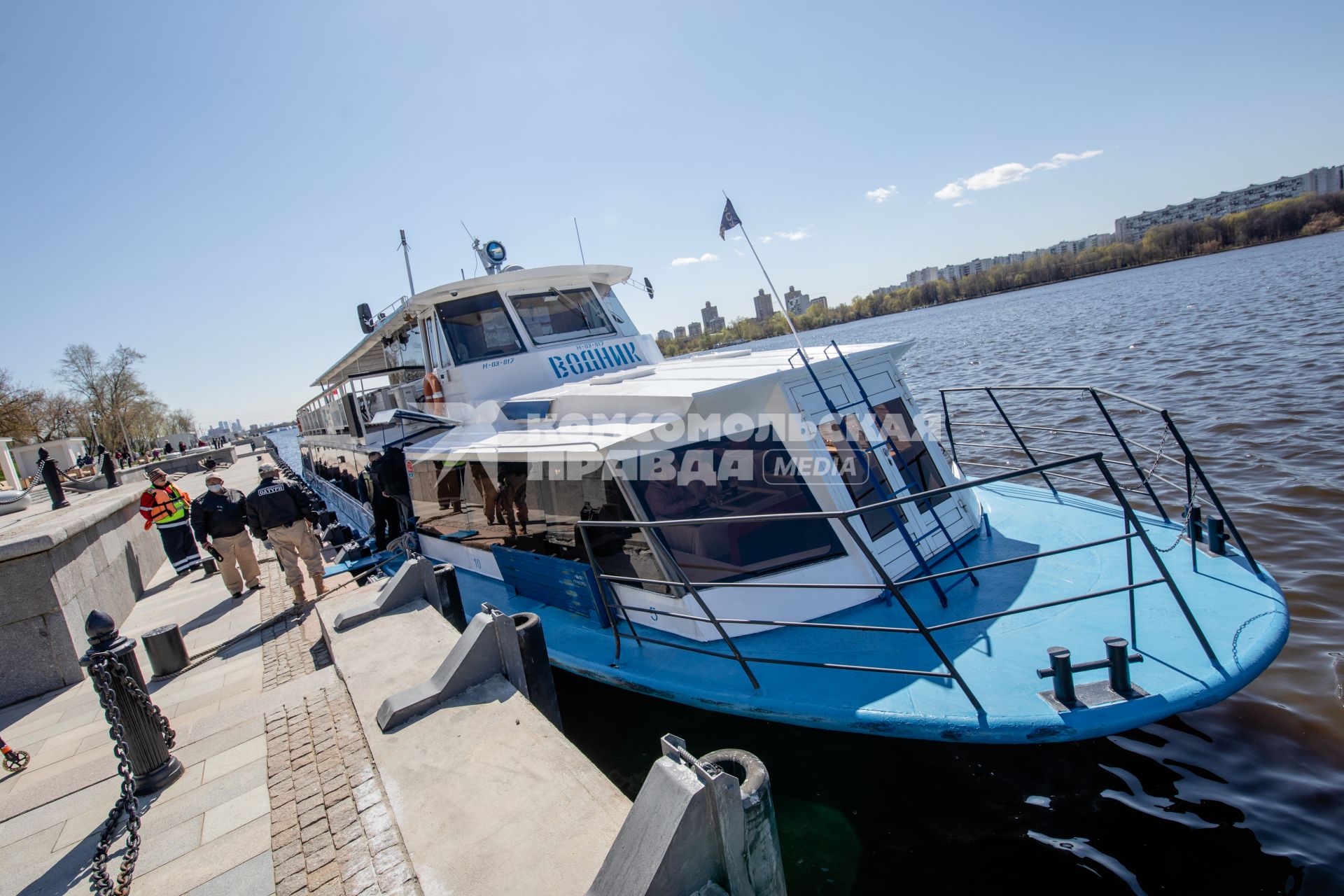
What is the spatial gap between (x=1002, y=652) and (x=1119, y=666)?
0.71 m

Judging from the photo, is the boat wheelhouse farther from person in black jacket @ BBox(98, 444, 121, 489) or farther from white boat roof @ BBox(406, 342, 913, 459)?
person in black jacket @ BBox(98, 444, 121, 489)

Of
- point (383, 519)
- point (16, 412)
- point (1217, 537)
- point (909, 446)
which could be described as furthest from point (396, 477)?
point (16, 412)

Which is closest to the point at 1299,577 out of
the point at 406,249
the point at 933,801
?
the point at 933,801

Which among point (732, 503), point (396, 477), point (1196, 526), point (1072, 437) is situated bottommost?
point (1072, 437)

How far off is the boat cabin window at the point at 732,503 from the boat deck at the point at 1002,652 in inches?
17.2

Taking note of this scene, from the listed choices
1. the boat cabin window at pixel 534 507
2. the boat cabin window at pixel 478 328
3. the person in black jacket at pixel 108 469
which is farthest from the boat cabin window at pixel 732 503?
the person in black jacket at pixel 108 469

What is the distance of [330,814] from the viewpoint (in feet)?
12.1

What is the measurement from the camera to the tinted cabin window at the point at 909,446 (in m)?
5.68

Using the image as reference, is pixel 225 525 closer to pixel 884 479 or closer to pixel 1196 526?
pixel 884 479

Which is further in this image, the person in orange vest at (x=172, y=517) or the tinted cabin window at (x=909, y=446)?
the person in orange vest at (x=172, y=517)

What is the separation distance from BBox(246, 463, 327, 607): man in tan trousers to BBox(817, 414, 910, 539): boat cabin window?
6371 millimetres

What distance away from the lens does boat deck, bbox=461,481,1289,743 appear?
3.45 metres

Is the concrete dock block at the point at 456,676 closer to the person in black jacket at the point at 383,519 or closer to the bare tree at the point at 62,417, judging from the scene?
the person in black jacket at the point at 383,519

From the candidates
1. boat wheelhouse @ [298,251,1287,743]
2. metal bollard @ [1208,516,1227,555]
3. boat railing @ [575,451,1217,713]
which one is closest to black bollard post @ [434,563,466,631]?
boat wheelhouse @ [298,251,1287,743]
